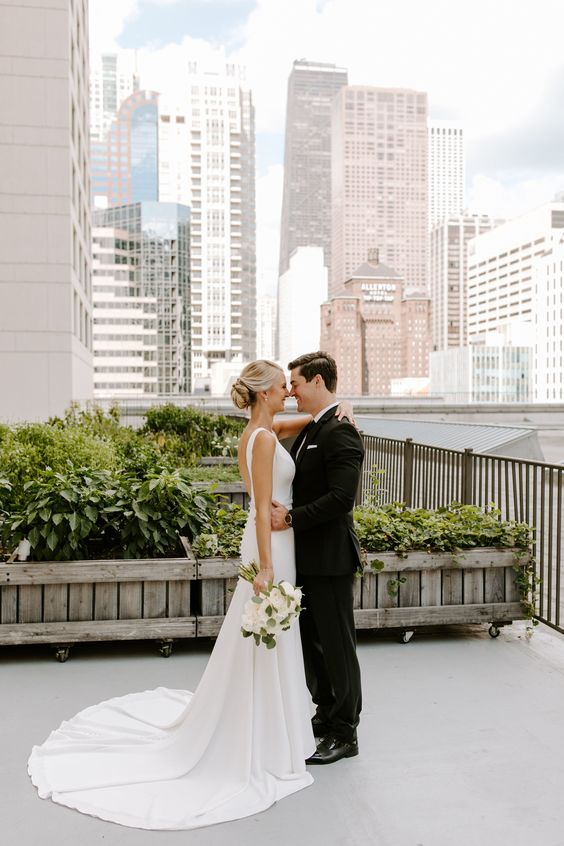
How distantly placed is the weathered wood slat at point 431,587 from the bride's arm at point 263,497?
8.03 feet

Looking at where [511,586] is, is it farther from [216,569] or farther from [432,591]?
[216,569]

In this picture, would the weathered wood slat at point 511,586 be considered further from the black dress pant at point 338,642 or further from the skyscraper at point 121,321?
the skyscraper at point 121,321

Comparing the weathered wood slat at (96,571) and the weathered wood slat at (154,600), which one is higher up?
the weathered wood slat at (96,571)

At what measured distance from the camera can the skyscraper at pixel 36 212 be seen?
23.8m

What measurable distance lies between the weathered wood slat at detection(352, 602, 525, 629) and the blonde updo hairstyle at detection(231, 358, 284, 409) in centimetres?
255

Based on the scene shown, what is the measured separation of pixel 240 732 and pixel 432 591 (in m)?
2.54

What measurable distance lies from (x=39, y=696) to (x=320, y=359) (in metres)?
2.75

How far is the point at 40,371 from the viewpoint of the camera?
24422 millimetres

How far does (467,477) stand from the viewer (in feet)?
24.2

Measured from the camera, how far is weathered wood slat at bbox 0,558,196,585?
5.36 m

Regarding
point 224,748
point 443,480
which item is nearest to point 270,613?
point 224,748

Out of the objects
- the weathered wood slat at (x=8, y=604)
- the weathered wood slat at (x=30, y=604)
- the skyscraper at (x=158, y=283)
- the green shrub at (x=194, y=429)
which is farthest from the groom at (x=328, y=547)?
the skyscraper at (x=158, y=283)

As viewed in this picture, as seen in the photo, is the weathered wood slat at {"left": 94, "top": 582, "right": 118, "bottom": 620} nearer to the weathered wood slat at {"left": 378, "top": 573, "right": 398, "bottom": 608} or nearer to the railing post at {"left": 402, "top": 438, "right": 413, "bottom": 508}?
the weathered wood slat at {"left": 378, "top": 573, "right": 398, "bottom": 608}

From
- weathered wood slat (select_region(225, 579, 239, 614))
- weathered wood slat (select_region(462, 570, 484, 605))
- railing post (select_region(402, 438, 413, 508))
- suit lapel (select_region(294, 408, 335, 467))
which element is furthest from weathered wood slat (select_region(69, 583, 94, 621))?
railing post (select_region(402, 438, 413, 508))
